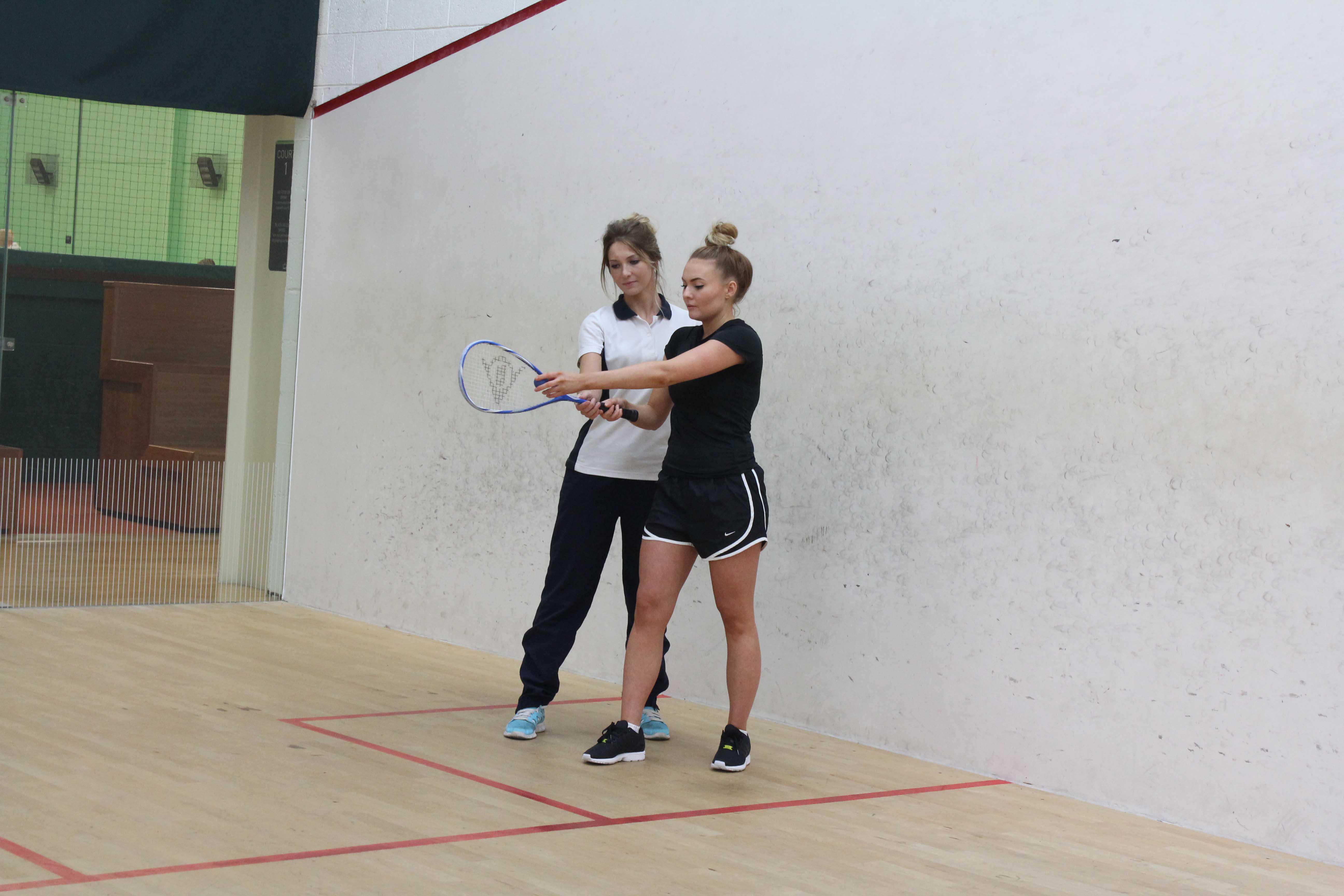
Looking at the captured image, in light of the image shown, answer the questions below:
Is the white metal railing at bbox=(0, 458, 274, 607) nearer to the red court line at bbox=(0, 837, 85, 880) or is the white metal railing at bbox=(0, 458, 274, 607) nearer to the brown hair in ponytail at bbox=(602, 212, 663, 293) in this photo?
the brown hair in ponytail at bbox=(602, 212, 663, 293)

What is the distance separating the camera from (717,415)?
8.73 ft

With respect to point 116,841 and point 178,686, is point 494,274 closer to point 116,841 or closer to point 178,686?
point 178,686

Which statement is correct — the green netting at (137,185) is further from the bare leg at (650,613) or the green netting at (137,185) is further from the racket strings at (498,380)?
the bare leg at (650,613)

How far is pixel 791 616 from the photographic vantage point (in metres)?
3.15

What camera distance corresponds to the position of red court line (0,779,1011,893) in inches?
73.9

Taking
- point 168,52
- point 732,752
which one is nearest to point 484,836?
point 732,752

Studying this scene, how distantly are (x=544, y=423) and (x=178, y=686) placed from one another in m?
1.16

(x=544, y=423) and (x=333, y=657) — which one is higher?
(x=544, y=423)

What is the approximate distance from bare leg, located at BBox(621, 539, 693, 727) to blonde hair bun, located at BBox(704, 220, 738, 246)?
0.58 meters

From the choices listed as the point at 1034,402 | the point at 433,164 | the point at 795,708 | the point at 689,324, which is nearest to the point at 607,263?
the point at 689,324

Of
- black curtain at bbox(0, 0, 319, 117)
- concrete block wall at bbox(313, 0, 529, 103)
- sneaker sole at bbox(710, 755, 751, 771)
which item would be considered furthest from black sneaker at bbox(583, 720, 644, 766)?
black curtain at bbox(0, 0, 319, 117)

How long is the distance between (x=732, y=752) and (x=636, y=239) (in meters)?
1.01

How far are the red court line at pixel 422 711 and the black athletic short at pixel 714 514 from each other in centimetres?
73

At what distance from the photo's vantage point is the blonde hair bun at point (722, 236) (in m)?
2.65
